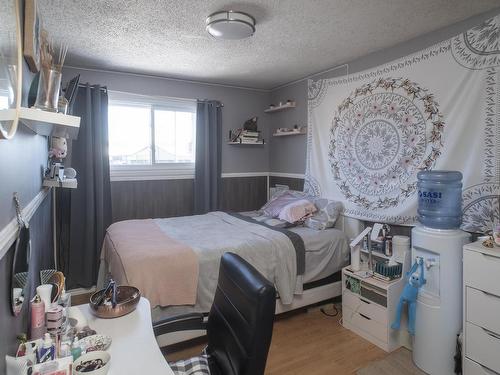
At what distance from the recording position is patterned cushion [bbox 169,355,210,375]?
1320 millimetres

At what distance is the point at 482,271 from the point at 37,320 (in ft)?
7.19

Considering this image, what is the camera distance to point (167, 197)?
3.83 m

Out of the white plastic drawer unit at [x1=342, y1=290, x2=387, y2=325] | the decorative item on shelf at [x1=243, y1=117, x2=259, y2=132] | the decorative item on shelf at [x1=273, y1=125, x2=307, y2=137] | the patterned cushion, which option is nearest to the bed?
the white plastic drawer unit at [x1=342, y1=290, x2=387, y2=325]

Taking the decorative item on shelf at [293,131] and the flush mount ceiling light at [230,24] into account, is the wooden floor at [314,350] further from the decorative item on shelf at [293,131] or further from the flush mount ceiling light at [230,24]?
the flush mount ceiling light at [230,24]

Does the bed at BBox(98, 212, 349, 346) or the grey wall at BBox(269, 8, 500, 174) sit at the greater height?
the grey wall at BBox(269, 8, 500, 174)

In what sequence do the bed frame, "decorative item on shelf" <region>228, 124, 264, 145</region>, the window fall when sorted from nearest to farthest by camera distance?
the bed frame
the window
"decorative item on shelf" <region>228, 124, 264, 145</region>

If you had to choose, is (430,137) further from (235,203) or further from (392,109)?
(235,203)

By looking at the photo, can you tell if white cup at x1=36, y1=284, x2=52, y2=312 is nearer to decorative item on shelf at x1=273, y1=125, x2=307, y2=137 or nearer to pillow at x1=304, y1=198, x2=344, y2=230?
pillow at x1=304, y1=198, x2=344, y2=230

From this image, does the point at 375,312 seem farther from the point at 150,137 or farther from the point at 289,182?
the point at 150,137

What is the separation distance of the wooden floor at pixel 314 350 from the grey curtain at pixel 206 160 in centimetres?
178

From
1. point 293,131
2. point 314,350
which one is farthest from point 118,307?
point 293,131

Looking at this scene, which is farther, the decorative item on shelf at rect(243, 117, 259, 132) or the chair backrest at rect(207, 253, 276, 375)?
the decorative item on shelf at rect(243, 117, 259, 132)

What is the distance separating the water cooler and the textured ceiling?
3.82 ft

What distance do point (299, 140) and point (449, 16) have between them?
2.01m
